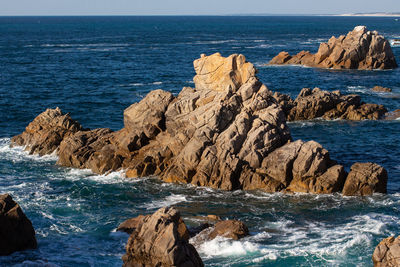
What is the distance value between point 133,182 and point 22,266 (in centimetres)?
1368

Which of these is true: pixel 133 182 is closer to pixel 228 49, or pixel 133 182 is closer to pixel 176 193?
pixel 176 193

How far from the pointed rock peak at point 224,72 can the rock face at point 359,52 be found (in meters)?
55.8

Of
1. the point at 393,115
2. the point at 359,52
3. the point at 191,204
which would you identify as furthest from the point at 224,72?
the point at 359,52

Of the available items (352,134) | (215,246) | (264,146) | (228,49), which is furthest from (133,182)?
(228,49)

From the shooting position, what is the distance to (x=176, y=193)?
1435 inches

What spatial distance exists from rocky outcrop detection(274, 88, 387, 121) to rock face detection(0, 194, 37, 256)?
36280 mm

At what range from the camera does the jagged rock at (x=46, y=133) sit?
46.2 meters

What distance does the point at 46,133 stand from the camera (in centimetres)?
4703

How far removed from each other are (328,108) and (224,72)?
20.7 meters

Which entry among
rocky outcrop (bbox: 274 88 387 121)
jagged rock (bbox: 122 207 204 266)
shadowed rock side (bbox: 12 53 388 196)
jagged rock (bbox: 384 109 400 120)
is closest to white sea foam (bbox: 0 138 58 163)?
shadowed rock side (bbox: 12 53 388 196)

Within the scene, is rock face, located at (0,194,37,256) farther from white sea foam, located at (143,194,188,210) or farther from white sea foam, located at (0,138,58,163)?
white sea foam, located at (0,138,58,163)

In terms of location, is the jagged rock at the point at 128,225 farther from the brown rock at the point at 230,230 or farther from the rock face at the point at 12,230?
the rock face at the point at 12,230

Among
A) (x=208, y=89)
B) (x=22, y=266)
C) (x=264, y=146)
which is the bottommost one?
(x=22, y=266)

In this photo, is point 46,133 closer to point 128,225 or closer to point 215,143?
point 215,143
